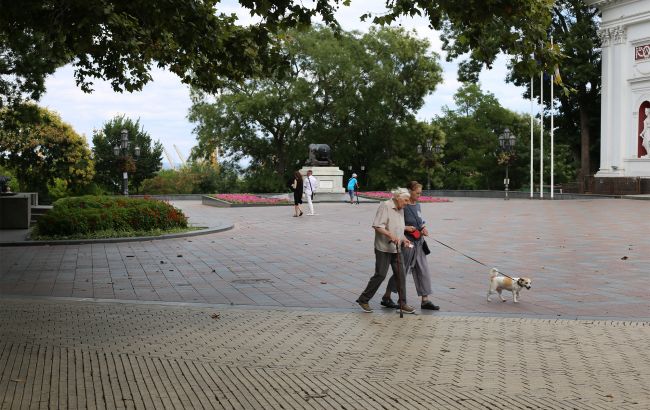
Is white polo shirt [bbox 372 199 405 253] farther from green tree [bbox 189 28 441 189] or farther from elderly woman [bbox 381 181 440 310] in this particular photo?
green tree [bbox 189 28 441 189]

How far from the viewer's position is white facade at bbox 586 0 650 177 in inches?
1978

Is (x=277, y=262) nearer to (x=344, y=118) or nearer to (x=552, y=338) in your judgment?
(x=552, y=338)

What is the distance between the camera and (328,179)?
5034cm

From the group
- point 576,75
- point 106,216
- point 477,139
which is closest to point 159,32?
point 106,216

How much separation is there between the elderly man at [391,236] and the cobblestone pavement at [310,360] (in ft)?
1.45

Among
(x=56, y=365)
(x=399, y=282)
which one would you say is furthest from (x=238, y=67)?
(x=56, y=365)

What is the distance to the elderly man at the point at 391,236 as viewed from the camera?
379 inches

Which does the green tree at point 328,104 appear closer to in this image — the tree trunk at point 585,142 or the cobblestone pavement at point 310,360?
the tree trunk at point 585,142

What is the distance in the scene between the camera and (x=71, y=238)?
19531 mm

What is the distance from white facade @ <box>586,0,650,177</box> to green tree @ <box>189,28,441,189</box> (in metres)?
15.7

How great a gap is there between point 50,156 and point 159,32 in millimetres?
44728

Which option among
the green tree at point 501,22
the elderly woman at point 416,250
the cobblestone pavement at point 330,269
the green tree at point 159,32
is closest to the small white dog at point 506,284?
the cobblestone pavement at point 330,269

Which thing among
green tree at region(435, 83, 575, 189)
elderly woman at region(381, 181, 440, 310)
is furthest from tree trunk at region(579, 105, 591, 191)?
elderly woman at region(381, 181, 440, 310)

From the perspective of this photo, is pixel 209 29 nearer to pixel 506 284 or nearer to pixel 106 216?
pixel 506 284
